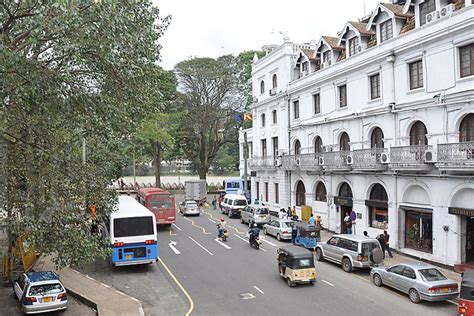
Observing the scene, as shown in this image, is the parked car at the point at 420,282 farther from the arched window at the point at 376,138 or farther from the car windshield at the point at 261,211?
the car windshield at the point at 261,211

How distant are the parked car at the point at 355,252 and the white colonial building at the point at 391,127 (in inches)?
150

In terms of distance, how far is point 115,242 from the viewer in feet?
66.8

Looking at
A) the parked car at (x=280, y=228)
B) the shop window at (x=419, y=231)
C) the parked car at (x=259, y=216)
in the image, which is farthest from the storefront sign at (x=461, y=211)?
the parked car at (x=259, y=216)

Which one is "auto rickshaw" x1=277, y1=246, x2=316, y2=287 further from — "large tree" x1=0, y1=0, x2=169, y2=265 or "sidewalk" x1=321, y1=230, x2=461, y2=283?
"large tree" x1=0, y1=0, x2=169, y2=265

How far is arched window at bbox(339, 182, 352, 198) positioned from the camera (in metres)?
29.4

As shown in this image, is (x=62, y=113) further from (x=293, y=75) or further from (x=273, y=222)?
(x=293, y=75)

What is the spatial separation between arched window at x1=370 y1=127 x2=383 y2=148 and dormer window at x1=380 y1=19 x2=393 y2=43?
211 inches

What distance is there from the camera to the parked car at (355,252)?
19922 mm

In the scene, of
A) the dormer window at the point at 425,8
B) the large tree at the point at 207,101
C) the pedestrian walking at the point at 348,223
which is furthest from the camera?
the large tree at the point at 207,101

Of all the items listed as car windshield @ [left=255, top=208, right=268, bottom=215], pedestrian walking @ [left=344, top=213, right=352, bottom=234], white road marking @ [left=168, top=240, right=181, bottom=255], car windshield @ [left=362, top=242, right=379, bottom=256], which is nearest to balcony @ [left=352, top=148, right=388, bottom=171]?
pedestrian walking @ [left=344, top=213, right=352, bottom=234]

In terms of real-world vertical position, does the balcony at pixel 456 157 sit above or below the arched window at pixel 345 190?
above

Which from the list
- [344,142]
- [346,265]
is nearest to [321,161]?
[344,142]

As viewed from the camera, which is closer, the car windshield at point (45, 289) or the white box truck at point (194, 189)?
the car windshield at point (45, 289)

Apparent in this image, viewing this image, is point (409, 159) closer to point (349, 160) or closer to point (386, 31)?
point (349, 160)
